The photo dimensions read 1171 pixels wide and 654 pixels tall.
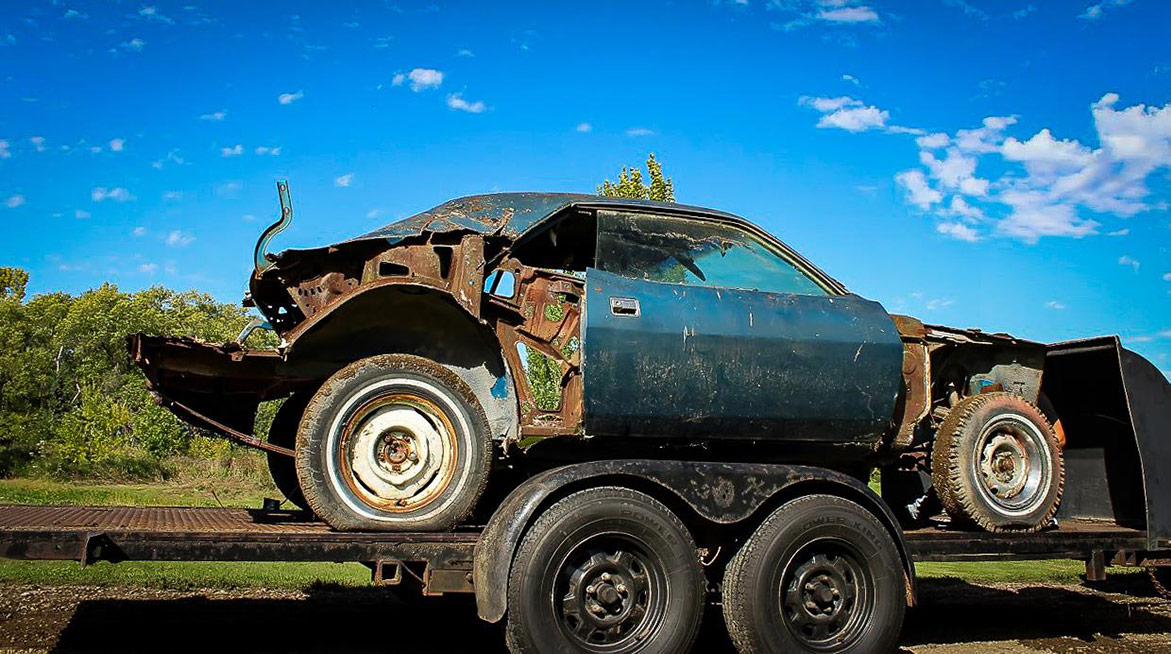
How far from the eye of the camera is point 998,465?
564 cm

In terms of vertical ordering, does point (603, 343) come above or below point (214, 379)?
above

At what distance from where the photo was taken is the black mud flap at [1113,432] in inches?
227

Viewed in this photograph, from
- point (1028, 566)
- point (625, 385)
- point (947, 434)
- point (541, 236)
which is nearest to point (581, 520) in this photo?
point (625, 385)

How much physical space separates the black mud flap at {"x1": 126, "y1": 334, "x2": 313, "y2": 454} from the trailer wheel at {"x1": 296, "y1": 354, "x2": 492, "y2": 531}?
47 cm

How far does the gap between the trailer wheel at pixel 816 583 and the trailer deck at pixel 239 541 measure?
40 centimetres

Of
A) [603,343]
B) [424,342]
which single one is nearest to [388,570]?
[424,342]

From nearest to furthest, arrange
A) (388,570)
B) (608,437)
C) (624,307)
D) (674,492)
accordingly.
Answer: (388,570) < (674,492) < (624,307) < (608,437)

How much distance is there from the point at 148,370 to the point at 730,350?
2958 millimetres

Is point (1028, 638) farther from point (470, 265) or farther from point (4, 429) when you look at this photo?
point (4, 429)

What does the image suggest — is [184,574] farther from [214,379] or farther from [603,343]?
[603,343]

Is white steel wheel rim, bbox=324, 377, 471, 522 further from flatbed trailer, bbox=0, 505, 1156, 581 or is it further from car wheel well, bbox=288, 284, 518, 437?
car wheel well, bbox=288, 284, 518, 437

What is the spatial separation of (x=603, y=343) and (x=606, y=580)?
1.15 meters

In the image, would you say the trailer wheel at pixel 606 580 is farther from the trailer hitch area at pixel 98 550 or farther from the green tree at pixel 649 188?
the green tree at pixel 649 188

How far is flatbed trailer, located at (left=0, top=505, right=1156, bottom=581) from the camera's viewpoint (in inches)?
149
